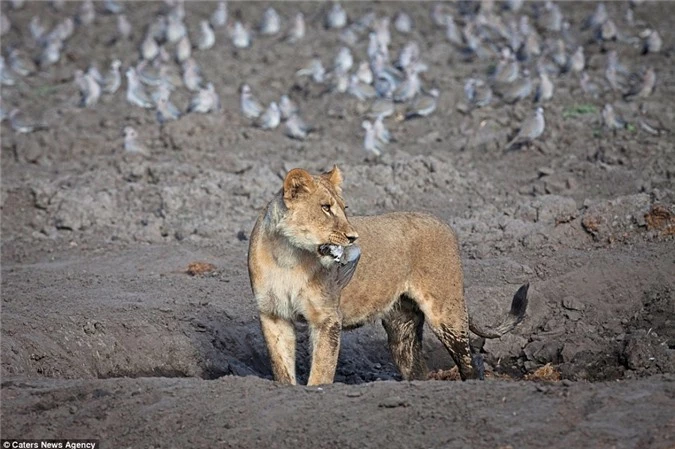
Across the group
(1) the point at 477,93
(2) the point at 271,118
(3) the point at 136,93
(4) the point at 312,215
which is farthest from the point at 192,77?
(4) the point at 312,215

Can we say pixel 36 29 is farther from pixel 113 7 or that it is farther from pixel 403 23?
pixel 403 23

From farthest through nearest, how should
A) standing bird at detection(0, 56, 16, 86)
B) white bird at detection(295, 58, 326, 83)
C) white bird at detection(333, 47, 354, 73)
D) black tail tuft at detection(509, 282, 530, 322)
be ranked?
standing bird at detection(0, 56, 16, 86) → white bird at detection(333, 47, 354, 73) → white bird at detection(295, 58, 326, 83) → black tail tuft at detection(509, 282, 530, 322)

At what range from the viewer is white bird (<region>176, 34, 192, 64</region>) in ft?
74.2

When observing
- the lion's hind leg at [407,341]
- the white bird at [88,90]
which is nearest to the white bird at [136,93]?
the white bird at [88,90]

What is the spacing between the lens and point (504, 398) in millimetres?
7230

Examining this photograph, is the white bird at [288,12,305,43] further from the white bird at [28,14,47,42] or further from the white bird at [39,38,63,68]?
the white bird at [28,14,47,42]

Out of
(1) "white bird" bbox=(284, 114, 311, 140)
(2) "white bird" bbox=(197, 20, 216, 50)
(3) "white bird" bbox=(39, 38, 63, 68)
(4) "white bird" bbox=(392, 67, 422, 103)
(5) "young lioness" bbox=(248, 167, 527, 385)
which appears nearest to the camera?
(5) "young lioness" bbox=(248, 167, 527, 385)

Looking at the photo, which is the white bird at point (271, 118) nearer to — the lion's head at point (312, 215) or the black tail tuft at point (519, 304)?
the black tail tuft at point (519, 304)

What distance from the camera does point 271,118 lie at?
1833 cm

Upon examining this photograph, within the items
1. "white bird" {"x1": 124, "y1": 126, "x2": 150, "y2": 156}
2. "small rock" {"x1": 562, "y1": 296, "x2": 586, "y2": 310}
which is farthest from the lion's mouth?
"white bird" {"x1": 124, "y1": 126, "x2": 150, "y2": 156}

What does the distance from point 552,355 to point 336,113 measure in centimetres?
Answer: 907

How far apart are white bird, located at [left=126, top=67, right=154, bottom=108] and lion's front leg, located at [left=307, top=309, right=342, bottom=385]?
39.5 ft

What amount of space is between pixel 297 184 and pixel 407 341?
212cm

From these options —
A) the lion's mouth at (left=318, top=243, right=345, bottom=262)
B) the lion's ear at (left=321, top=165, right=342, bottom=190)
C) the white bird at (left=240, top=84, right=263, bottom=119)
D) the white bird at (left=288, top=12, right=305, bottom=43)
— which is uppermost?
the lion's ear at (left=321, top=165, right=342, bottom=190)
